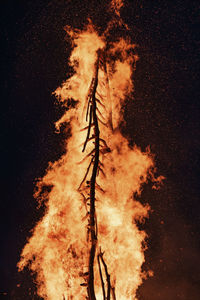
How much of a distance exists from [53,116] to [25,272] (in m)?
2.13

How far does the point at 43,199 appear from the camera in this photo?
2.76 m

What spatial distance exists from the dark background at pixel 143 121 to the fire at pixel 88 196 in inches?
6.9

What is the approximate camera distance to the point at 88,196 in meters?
2.22

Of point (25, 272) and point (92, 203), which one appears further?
point (25, 272)

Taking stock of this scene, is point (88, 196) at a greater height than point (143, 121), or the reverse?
point (143, 121)

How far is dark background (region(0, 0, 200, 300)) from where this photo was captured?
2.65 metres

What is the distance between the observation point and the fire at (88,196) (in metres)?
2.30

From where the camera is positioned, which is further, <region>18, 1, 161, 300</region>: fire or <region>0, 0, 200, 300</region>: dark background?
<region>0, 0, 200, 300</region>: dark background

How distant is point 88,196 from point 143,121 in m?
1.21

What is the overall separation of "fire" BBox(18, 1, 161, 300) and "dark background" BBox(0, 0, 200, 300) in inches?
6.9

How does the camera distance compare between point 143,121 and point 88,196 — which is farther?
point 143,121

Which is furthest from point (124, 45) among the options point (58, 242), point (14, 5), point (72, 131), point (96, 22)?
point (58, 242)

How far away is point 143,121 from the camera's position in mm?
2746

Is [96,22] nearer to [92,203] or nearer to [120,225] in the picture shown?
[92,203]
